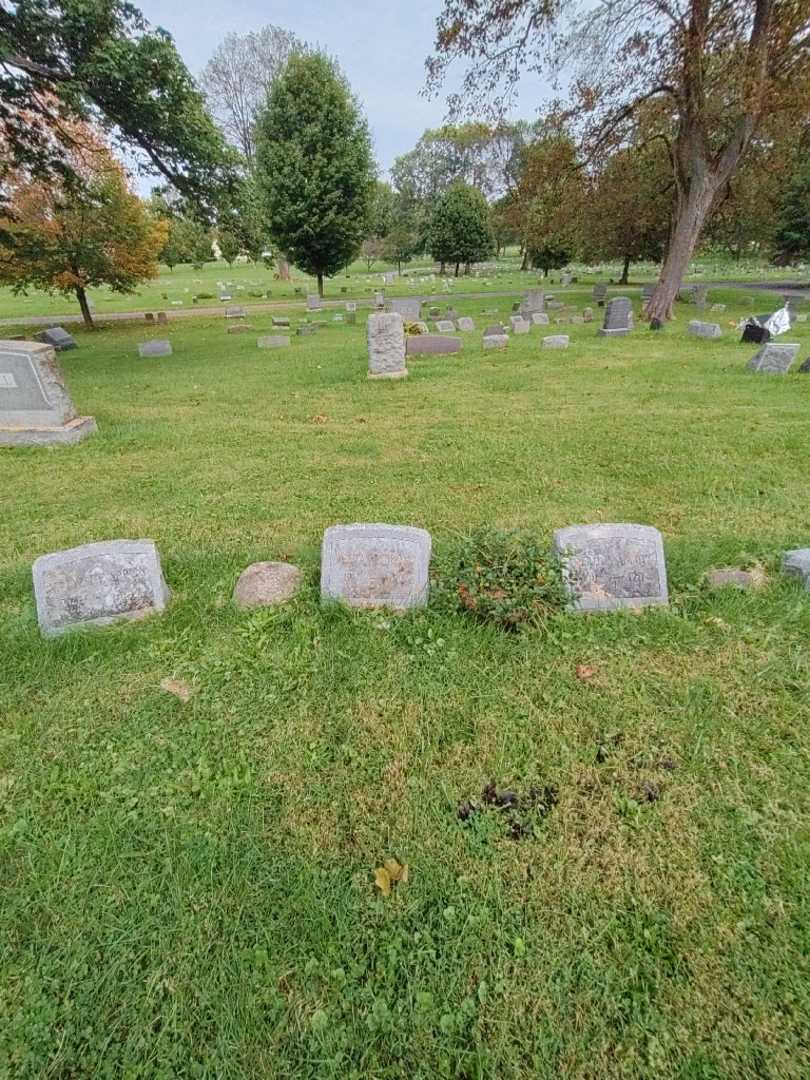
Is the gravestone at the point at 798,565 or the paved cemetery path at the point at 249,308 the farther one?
the paved cemetery path at the point at 249,308

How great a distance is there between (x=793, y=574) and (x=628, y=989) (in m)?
2.44

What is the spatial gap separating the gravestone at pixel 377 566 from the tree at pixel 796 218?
99.6 feet

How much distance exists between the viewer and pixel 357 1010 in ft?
4.39

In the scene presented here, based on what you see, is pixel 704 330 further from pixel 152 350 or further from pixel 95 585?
pixel 95 585

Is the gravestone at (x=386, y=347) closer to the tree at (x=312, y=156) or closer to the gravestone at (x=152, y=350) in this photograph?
the gravestone at (x=152, y=350)

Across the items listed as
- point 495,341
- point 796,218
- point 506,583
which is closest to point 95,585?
point 506,583

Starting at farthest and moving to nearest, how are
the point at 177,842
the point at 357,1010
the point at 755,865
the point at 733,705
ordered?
the point at 733,705 → the point at 177,842 → the point at 755,865 → the point at 357,1010

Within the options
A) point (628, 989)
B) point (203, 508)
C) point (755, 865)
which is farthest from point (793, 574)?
point (203, 508)

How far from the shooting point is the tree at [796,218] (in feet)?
78.2

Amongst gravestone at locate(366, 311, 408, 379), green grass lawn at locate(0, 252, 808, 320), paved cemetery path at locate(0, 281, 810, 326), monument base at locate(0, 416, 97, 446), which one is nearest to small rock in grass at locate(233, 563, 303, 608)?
monument base at locate(0, 416, 97, 446)

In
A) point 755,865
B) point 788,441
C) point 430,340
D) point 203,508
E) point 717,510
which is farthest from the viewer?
point 430,340

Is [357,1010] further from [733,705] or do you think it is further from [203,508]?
[203,508]

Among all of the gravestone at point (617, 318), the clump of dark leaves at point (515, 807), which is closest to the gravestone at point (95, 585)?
the clump of dark leaves at point (515, 807)

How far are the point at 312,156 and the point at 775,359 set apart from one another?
22.6 metres
